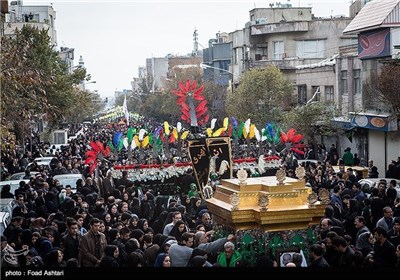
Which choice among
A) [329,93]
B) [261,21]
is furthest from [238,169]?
[261,21]

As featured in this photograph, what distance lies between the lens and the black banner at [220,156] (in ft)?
56.0

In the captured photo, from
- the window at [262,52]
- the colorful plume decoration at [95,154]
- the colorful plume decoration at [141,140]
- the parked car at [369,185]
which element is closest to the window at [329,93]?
the window at [262,52]

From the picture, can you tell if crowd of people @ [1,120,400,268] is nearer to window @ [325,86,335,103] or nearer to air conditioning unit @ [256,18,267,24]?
window @ [325,86,335,103]

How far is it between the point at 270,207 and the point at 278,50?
3003 cm

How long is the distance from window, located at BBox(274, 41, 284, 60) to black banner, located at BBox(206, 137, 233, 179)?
856 inches

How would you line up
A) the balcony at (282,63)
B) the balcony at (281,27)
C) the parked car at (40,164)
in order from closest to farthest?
the parked car at (40,164) → the balcony at (281,27) → the balcony at (282,63)

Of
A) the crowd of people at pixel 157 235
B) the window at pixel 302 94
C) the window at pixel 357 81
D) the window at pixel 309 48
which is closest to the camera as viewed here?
the crowd of people at pixel 157 235

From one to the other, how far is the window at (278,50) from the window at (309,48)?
2.79ft

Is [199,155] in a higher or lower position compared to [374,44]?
lower

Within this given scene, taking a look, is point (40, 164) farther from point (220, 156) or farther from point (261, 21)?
point (261, 21)

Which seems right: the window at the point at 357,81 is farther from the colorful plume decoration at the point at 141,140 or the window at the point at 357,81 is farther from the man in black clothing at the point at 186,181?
the man in black clothing at the point at 186,181

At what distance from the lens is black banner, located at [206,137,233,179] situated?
17.1 metres

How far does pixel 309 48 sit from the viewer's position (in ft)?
124

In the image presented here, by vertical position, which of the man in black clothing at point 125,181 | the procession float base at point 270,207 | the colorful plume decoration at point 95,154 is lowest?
the man in black clothing at point 125,181
